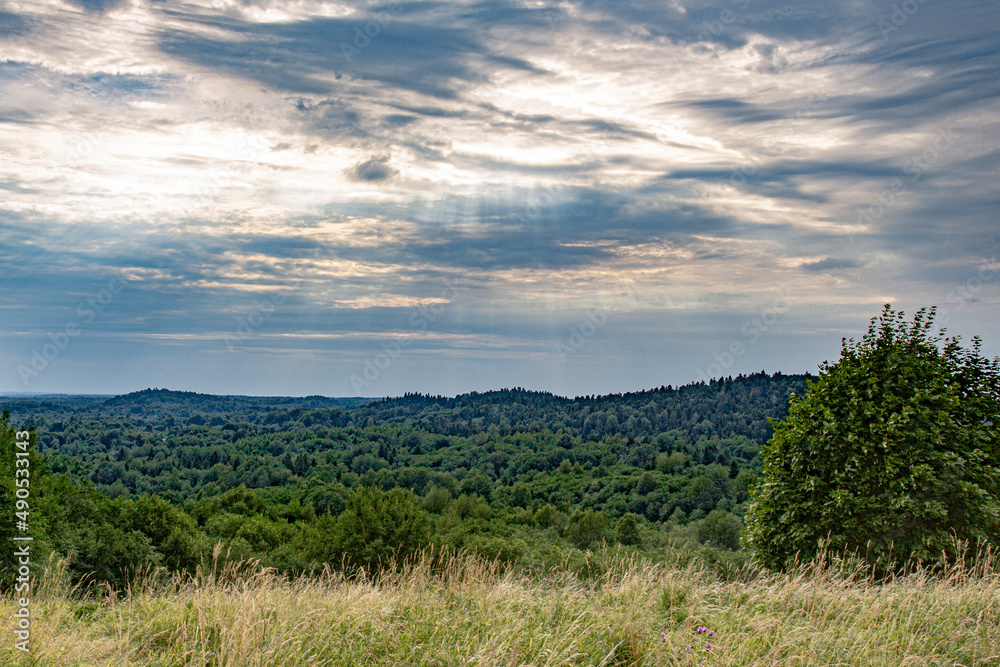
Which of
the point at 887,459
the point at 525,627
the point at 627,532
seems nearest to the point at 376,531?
the point at 887,459

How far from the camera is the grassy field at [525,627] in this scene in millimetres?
5805

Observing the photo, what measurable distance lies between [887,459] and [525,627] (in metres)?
9.73

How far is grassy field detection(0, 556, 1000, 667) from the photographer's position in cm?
580

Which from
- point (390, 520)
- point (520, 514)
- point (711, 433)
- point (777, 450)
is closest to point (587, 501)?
point (520, 514)

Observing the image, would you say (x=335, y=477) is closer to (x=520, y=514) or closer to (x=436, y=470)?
(x=436, y=470)

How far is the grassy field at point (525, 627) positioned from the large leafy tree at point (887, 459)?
4.52 m

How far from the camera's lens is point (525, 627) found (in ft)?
21.1

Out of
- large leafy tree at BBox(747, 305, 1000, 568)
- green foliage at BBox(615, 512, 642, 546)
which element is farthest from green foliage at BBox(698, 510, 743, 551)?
large leafy tree at BBox(747, 305, 1000, 568)

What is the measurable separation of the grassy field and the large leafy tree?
14.8 ft

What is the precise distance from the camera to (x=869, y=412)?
43.6 feet

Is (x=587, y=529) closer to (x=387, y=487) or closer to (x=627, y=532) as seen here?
(x=627, y=532)

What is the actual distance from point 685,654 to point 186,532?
48.8m

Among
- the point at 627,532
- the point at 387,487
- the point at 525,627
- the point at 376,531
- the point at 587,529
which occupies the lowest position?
the point at 387,487

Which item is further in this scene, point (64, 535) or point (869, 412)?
point (64, 535)
